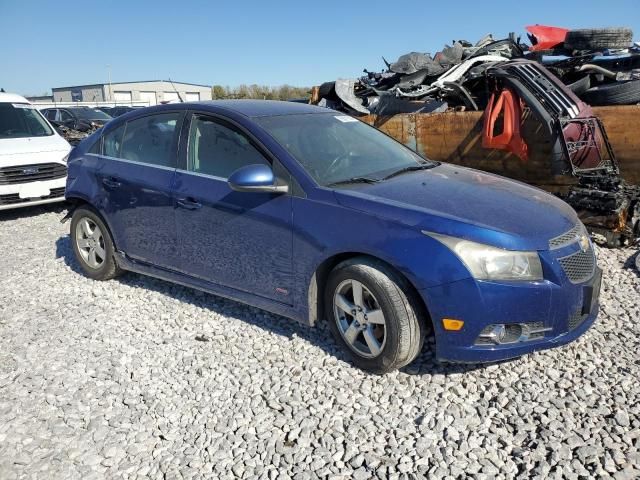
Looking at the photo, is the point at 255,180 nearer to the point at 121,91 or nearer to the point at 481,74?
the point at 481,74

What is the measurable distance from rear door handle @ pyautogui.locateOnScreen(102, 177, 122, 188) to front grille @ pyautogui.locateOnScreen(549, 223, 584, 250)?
3474 millimetres

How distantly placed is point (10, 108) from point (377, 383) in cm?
892

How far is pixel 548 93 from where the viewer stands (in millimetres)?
5895

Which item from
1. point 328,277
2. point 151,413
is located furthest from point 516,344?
point 151,413

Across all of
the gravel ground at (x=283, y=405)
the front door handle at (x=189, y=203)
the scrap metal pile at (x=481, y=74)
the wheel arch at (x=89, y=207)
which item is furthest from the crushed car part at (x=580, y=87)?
the wheel arch at (x=89, y=207)

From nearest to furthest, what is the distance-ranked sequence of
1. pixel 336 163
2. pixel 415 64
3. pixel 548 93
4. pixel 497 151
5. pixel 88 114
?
1. pixel 336 163
2. pixel 548 93
3. pixel 497 151
4. pixel 415 64
5. pixel 88 114

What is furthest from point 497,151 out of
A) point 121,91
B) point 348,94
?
point 121,91

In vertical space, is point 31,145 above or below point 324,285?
above

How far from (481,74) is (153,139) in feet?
16.9

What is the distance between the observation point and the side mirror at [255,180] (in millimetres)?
3416

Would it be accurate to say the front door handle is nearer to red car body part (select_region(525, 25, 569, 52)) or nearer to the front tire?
the front tire

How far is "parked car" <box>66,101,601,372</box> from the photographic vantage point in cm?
290

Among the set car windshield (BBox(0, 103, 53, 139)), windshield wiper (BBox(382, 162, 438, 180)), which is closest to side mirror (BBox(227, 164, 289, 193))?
windshield wiper (BBox(382, 162, 438, 180))

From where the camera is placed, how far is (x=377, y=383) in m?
3.21
